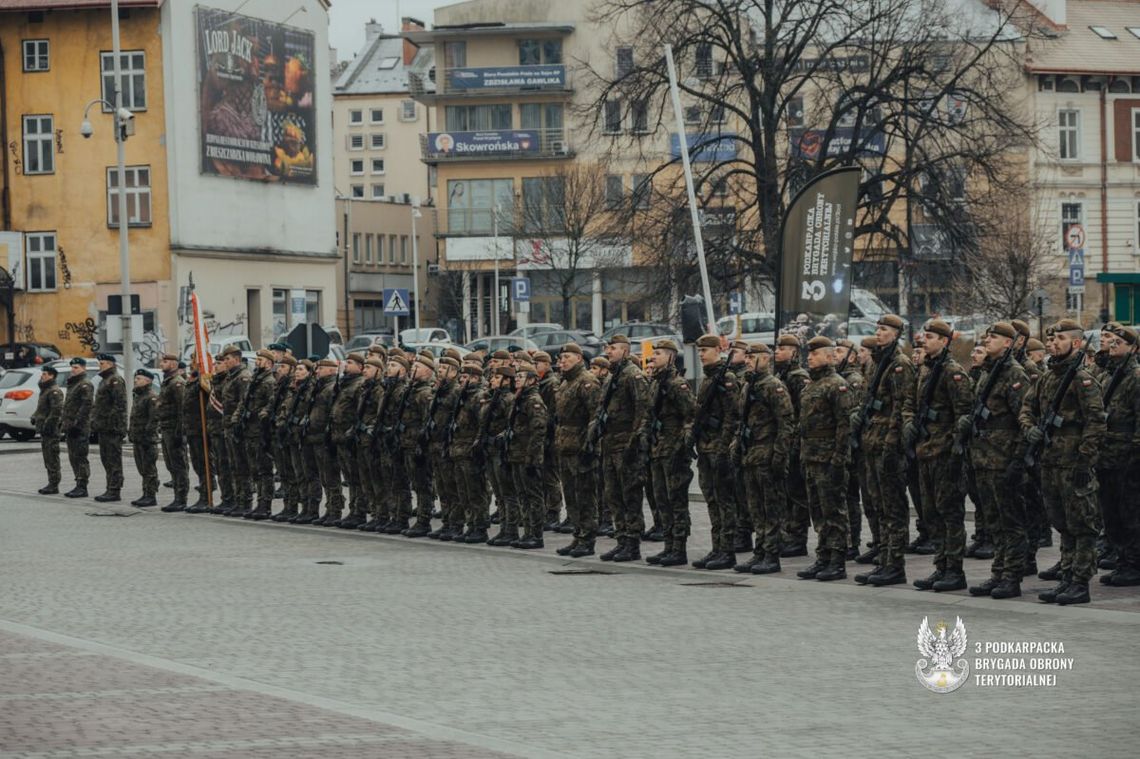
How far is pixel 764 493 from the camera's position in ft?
54.4

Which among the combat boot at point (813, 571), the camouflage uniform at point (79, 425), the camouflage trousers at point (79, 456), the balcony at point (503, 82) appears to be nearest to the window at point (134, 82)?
the balcony at point (503, 82)

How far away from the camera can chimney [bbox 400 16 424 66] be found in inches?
4369

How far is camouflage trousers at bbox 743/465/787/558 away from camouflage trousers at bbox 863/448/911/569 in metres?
1.30

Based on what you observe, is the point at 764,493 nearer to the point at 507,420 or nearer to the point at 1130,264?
the point at 507,420

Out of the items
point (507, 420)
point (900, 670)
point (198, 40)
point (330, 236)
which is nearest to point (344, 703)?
point (900, 670)

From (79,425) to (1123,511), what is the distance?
16110 mm

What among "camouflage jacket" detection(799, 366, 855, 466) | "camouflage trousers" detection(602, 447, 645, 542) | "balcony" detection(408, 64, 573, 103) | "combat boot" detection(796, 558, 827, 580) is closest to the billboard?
"balcony" detection(408, 64, 573, 103)

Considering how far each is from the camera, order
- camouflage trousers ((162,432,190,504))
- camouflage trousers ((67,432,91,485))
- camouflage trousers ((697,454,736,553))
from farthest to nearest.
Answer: camouflage trousers ((67,432,91,485)) → camouflage trousers ((162,432,190,504)) → camouflage trousers ((697,454,736,553))

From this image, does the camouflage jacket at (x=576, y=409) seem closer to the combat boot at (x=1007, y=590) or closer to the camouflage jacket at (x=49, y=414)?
the combat boot at (x=1007, y=590)

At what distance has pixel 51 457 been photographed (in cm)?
2738

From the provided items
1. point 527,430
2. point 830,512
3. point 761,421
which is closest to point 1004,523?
point 830,512

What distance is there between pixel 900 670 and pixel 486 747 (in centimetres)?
317

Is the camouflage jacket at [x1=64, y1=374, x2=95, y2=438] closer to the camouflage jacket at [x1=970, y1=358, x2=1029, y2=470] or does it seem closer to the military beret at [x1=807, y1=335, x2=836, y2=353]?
the military beret at [x1=807, y1=335, x2=836, y2=353]

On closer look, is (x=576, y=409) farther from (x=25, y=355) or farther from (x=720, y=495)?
(x=25, y=355)
